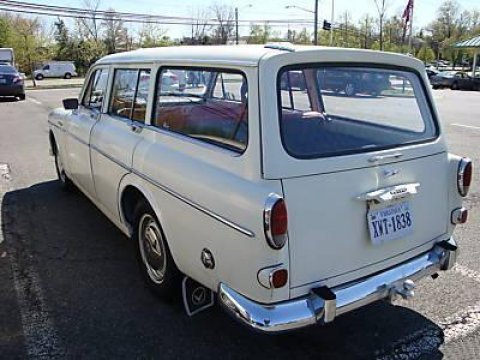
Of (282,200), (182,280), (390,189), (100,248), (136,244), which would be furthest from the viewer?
(100,248)

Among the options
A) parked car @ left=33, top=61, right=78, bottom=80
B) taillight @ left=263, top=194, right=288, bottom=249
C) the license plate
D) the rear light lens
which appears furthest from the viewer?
parked car @ left=33, top=61, right=78, bottom=80

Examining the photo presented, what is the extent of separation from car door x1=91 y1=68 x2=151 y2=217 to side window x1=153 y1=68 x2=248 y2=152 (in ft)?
0.73

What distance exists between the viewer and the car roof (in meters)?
2.40

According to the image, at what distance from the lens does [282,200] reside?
2170mm

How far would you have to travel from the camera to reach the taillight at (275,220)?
2135 mm

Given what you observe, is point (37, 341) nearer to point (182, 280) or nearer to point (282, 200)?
point (182, 280)

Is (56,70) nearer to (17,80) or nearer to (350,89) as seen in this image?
(17,80)

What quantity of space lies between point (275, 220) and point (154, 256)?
4.71 feet

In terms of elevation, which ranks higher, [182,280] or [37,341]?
[182,280]

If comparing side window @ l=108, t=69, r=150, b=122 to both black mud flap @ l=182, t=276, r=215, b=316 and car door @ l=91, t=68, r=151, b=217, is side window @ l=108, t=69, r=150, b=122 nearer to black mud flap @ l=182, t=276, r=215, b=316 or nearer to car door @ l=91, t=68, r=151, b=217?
car door @ l=91, t=68, r=151, b=217

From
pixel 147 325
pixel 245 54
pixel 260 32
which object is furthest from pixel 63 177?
pixel 260 32

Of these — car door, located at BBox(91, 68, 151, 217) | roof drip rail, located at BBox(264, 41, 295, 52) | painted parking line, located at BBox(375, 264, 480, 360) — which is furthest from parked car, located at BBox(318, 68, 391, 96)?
painted parking line, located at BBox(375, 264, 480, 360)

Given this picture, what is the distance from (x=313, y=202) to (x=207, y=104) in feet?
3.44

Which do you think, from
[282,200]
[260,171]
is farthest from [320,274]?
[260,171]
